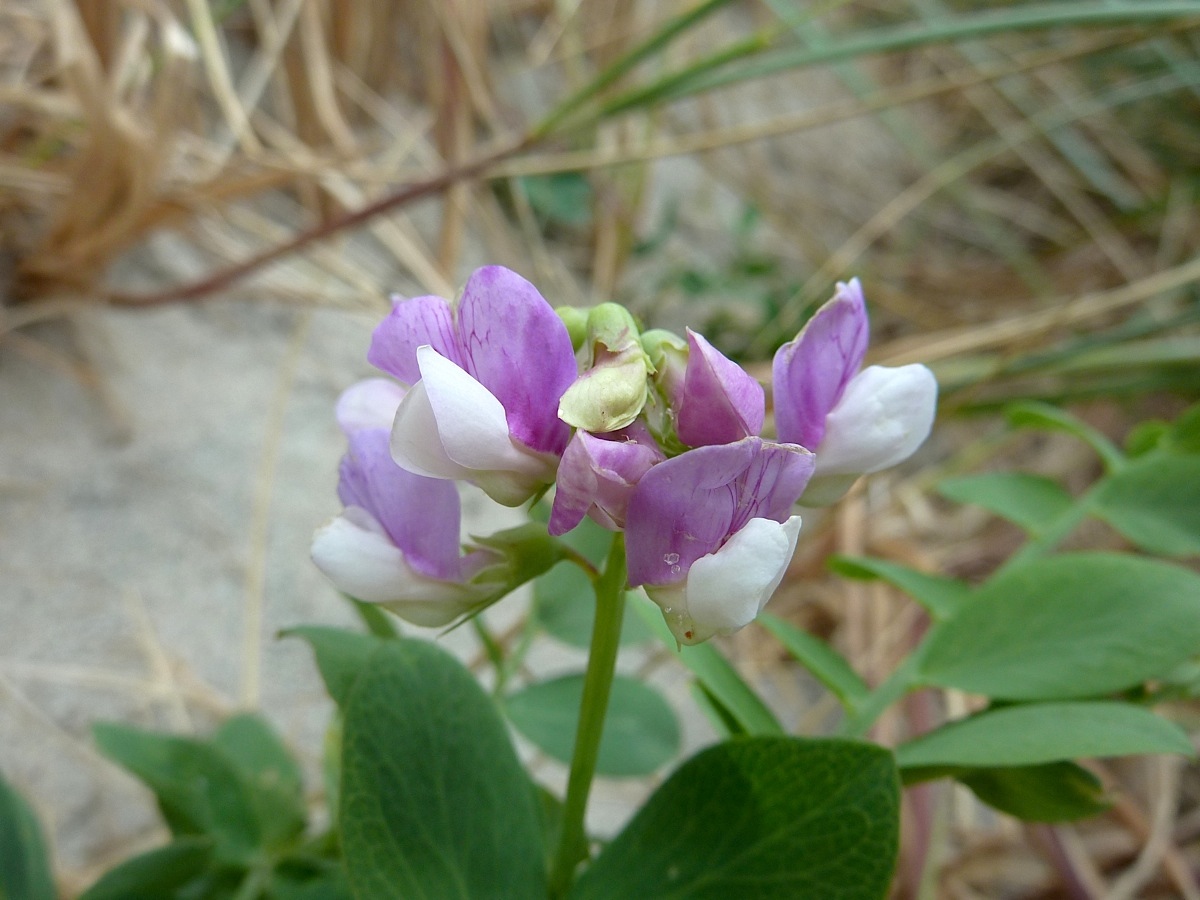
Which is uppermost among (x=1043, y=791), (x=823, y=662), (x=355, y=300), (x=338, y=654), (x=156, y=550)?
(x=355, y=300)

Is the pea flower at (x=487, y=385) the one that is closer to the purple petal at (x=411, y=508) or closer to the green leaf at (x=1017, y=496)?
the purple petal at (x=411, y=508)

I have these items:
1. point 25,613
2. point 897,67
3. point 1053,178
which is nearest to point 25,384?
point 25,613

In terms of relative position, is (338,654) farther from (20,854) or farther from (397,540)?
(20,854)

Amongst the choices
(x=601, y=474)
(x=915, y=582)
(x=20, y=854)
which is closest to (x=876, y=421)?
(x=601, y=474)

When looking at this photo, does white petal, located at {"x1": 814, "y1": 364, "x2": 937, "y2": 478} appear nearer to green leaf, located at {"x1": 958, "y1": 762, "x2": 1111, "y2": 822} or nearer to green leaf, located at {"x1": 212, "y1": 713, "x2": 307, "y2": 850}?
green leaf, located at {"x1": 958, "y1": 762, "x2": 1111, "y2": 822}

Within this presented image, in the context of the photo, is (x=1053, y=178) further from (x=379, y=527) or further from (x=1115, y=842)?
(x=379, y=527)

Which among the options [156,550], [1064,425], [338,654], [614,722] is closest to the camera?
[338,654]

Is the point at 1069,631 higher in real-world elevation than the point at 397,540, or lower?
lower

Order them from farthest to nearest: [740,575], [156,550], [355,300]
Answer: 1. [355,300]
2. [156,550]
3. [740,575]
